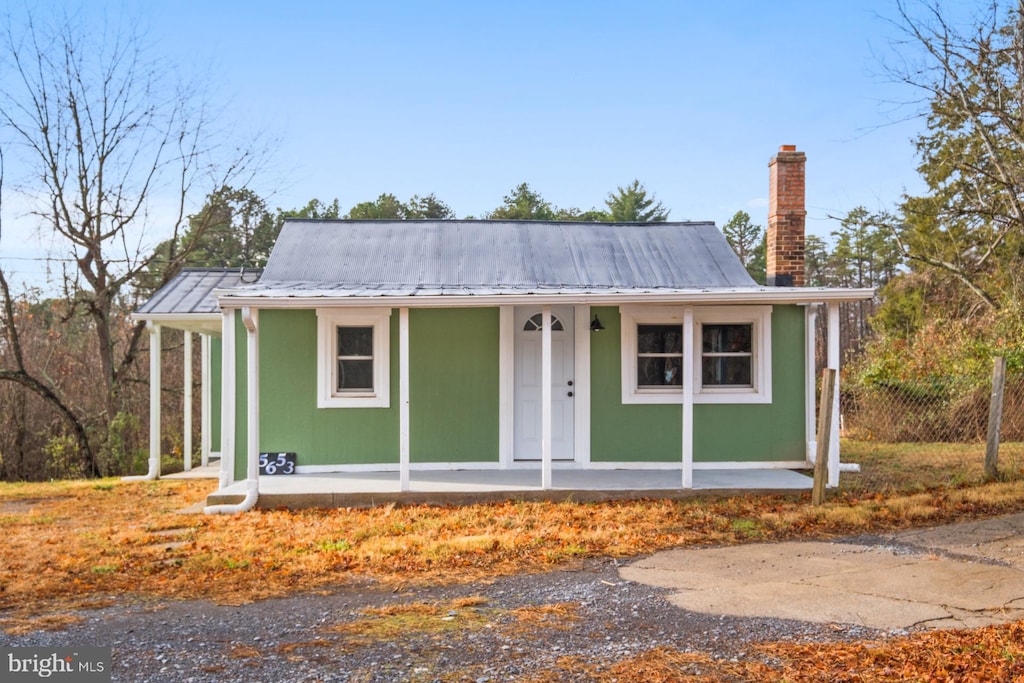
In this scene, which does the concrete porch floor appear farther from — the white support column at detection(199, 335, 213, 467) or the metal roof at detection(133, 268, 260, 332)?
the white support column at detection(199, 335, 213, 467)

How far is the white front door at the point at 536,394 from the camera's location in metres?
10.2

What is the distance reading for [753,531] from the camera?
291 inches

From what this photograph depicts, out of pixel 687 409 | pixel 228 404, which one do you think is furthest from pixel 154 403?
pixel 687 409

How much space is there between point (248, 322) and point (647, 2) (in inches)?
374

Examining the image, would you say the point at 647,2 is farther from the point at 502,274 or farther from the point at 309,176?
the point at 309,176

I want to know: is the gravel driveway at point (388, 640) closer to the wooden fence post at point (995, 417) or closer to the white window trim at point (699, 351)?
the white window trim at point (699, 351)

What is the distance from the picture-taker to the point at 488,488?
8773 millimetres

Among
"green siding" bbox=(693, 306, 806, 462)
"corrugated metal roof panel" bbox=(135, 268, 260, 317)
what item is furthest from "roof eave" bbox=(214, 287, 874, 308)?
"corrugated metal roof panel" bbox=(135, 268, 260, 317)

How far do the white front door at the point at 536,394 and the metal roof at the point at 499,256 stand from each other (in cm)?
75

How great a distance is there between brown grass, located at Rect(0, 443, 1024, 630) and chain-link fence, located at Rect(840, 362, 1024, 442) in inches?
137

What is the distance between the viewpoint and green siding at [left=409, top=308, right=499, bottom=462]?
33.0ft

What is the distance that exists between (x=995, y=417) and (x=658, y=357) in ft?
12.7

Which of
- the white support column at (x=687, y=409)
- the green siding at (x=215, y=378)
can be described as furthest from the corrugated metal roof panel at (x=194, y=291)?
the white support column at (x=687, y=409)

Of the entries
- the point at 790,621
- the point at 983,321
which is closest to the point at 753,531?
the point at 790,621
